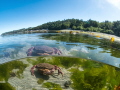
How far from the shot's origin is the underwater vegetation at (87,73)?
246 inches

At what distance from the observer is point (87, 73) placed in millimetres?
6574

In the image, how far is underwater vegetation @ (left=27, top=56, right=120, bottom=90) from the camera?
6.26 metres

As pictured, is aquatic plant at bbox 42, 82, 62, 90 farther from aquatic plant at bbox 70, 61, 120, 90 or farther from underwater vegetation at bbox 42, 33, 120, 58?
underwater vegetation at bbox 42, 33, 120, 58

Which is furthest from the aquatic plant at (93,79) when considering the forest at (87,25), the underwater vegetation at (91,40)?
the forest at (87,25)

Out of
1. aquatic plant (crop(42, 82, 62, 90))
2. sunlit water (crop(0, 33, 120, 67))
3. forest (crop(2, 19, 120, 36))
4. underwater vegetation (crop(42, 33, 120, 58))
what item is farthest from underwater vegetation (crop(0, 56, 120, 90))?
forest (crop(2, 19, 120, 36))

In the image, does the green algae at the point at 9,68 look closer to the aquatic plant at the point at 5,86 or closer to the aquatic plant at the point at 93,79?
the aquatic plant at the point at 5,86

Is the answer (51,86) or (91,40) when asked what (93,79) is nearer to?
(51,86)

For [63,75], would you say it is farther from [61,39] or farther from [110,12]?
[110,12]

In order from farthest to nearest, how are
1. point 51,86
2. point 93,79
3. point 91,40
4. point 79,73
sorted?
1. point 91,40
2. point 79,73
3. point 93,79
4. point 51,86

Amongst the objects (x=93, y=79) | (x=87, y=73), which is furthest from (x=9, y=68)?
(x=93, y=79)

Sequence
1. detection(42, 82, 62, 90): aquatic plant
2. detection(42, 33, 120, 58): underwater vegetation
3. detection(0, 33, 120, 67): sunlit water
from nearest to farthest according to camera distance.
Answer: detection(42, 82, 62, 90): aquatic plant < detection(0, 33, 120, 67): sunlit water < detection(42, 33, 120, 58): underwater vegetation

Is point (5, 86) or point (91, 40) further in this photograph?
point (91, 40)

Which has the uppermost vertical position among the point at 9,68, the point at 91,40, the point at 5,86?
the point at 91,40

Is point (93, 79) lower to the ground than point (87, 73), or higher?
lower
